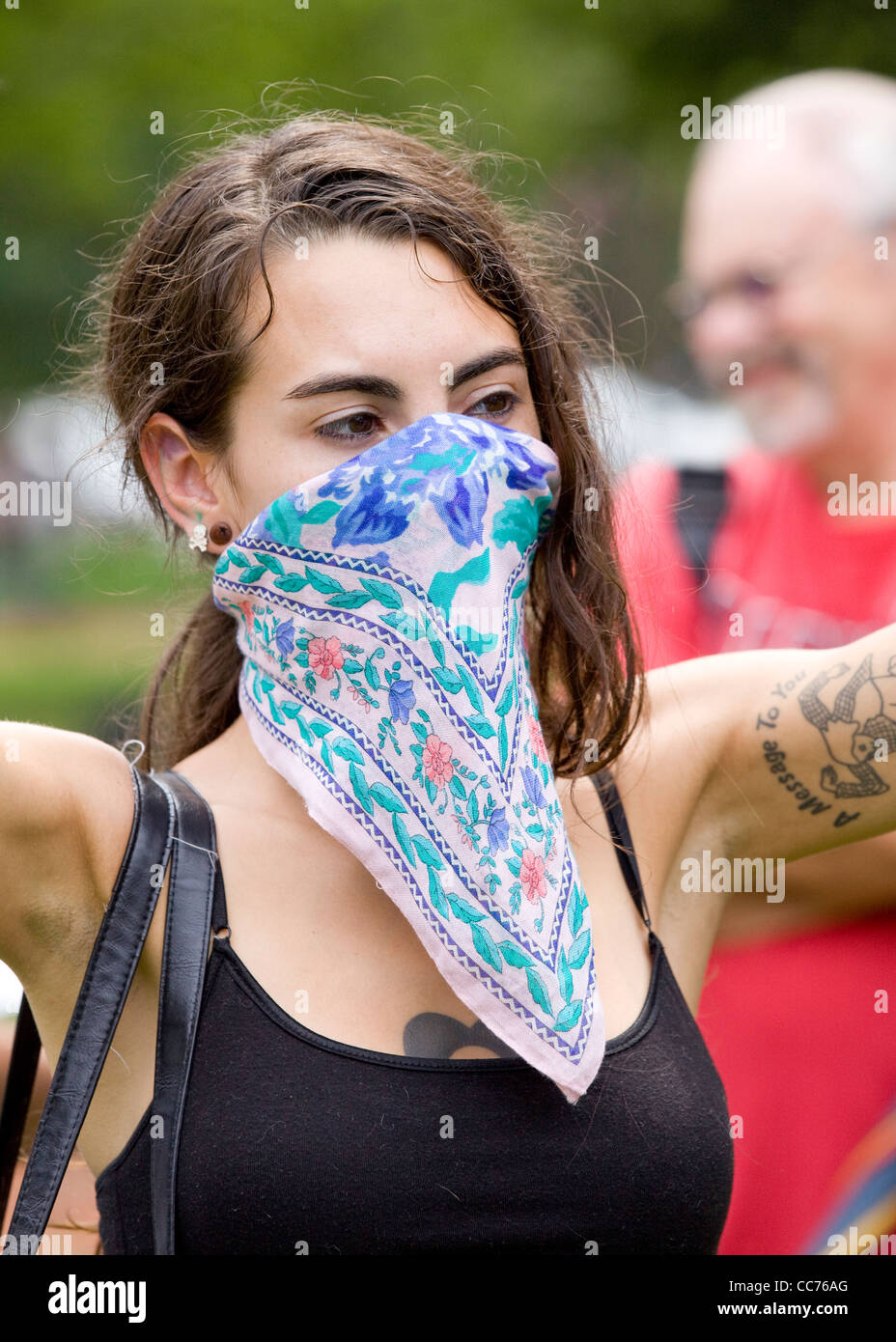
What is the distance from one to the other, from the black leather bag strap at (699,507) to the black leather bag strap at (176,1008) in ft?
5.56

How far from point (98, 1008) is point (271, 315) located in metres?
1.02

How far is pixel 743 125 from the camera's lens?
4172 millimetres

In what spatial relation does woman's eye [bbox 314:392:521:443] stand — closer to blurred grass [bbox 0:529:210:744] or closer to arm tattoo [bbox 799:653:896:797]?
arm tattoo [bbox 799:653:896:797]

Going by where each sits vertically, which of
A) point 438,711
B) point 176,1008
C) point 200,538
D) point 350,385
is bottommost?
point 176,1008

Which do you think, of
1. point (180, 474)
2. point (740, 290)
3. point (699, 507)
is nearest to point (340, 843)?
point (180, 474)

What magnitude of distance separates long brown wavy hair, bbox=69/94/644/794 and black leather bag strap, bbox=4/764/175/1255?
55cm

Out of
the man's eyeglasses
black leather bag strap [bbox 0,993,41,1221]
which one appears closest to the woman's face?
black leather bag strap [bbox 0,993,41,1221]

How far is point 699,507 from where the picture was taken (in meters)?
3.44

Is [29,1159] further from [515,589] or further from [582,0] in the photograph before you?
[582,0]

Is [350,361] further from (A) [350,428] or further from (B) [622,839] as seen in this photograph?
(B) [622,839]

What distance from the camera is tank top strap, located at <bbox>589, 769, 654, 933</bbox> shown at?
7.22 feet

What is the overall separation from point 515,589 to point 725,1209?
0.95 metres

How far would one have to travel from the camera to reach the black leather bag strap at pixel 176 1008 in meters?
1.84
